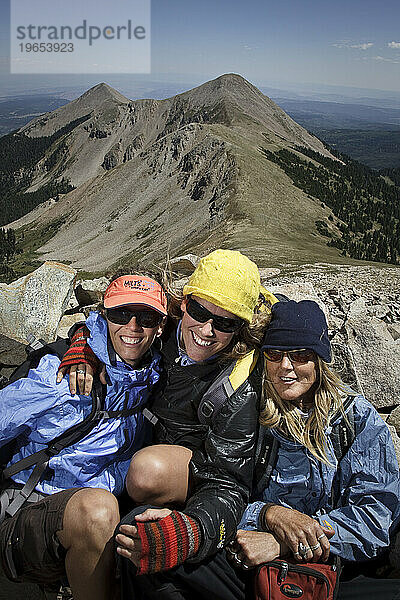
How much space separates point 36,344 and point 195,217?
56.3 meters

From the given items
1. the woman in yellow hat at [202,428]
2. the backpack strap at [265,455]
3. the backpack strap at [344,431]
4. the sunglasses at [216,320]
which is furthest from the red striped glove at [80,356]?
the backpack strap at [344,431]

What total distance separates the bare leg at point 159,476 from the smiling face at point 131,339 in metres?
0.98

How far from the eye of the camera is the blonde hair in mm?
3973

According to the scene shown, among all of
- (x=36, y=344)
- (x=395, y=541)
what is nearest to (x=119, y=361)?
(x=36, y=344)

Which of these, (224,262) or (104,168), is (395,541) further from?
(104,168)

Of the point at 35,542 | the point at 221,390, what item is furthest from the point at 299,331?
the point at 35,542

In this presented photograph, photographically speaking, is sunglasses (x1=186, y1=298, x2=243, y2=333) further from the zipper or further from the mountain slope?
the mountain slope

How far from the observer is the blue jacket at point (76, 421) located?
4.17 meters

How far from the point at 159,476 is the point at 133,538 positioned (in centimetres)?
65

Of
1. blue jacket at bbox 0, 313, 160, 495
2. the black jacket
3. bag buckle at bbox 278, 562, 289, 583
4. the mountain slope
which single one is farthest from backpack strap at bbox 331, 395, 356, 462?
the mountain slope

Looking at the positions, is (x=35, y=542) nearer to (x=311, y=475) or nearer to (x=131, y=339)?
(x=131, y=339)

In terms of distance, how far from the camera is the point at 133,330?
4.55m

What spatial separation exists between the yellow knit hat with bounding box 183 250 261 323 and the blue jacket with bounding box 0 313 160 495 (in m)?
1.03

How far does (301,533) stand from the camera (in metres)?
3.67
